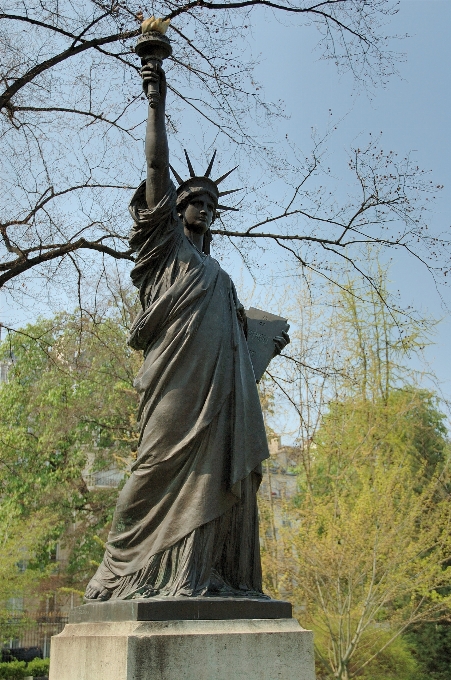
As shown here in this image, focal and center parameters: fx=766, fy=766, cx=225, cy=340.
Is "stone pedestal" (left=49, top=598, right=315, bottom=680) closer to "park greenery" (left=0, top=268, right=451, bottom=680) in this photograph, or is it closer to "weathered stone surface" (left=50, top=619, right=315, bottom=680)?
"weathered stone surface" (left=50, top=619, right=315, bottom=680)

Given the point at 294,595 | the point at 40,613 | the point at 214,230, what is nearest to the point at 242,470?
the point at 214,230

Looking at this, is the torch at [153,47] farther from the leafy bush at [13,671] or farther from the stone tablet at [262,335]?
the leafy bush at [13,671]

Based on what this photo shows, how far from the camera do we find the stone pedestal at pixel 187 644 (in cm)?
354

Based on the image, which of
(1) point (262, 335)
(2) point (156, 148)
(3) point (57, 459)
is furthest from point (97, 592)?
(3) point (57, 459)

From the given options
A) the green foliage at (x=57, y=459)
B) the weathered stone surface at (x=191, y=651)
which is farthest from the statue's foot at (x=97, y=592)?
the green foliage at (x=57, y=459)

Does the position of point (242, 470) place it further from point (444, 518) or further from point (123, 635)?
point (444, 518)

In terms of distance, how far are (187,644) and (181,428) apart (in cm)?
119

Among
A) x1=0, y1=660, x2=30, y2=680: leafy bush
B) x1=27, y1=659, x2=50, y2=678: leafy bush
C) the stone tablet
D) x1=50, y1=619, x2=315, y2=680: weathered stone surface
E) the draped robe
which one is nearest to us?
x1=50, y1=619, x2=315, y2=680: weathered stone surface

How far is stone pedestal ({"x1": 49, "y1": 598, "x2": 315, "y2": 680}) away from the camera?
11.6 feet

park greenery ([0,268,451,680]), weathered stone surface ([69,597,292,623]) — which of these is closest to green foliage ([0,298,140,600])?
park greenery ([0,268,451,680])

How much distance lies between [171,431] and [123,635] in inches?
45.4

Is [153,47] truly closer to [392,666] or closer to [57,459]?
[392,666]

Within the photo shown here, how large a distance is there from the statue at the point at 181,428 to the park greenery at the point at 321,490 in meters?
5.27

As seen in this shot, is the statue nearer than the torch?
Yes
